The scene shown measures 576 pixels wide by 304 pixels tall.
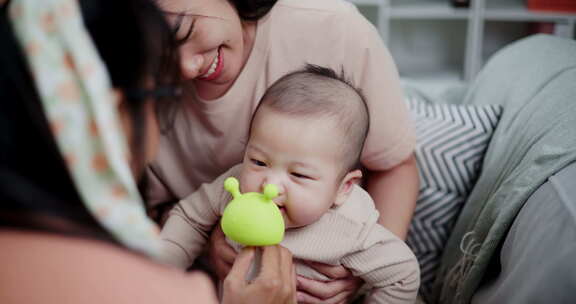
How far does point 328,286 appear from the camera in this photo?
43.1 inches

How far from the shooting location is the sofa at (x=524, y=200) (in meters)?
0.88

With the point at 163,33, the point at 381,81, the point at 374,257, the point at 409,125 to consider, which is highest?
the point at 163,33

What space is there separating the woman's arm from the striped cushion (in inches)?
6.9

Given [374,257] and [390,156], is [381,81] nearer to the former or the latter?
[390,156]

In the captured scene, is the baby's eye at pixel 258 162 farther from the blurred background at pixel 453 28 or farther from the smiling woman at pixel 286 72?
the blurred background at pixel 453 28

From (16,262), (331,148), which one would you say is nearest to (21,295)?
(16,262)

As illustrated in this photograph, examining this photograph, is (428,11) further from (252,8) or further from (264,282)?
(264,282)

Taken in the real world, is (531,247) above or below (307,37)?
below

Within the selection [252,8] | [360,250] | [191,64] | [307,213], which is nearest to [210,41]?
[191,64]

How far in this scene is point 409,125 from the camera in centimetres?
129

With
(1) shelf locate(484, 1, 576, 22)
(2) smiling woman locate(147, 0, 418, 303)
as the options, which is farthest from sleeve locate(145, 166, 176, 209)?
(1) shelf locate(484, 1, 576, 22)

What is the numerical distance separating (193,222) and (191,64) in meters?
0.34

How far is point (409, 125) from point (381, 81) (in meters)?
0.14

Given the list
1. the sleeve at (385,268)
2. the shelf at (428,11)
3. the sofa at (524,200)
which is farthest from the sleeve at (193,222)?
the shelf at (428,11)
